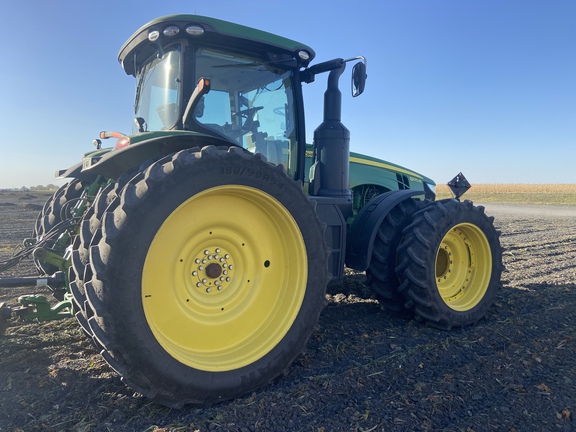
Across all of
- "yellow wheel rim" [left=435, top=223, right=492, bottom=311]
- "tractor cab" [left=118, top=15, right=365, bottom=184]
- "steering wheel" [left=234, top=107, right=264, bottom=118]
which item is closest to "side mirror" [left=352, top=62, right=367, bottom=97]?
"tractor cab" [left=118, top=15, right=365, bottom=184]

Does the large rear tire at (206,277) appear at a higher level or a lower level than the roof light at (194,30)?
lower

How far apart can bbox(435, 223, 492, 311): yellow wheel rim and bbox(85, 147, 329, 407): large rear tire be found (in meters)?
1.70

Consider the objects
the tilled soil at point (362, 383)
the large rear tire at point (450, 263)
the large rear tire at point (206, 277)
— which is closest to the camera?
the large rear tire at point (206, 277)

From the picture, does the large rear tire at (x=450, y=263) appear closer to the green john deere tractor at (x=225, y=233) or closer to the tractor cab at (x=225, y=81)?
the green john deere tractor at (x=225, y=233)

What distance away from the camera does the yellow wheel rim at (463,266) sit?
4.14m

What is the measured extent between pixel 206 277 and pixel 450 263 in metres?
2.53

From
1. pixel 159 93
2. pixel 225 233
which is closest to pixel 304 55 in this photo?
pixel 159 93

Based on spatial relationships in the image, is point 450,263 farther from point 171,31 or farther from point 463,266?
point 171,31

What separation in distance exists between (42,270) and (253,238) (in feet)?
7.94

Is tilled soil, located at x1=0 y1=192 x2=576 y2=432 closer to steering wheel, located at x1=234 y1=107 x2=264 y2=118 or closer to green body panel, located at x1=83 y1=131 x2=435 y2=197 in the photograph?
green body panel, located at x1=83 y1=131 x2=435 y2=197

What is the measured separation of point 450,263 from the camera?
4191 millimetres

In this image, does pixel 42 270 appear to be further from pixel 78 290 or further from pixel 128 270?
pixel 128 270

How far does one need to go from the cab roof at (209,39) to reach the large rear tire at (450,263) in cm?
185

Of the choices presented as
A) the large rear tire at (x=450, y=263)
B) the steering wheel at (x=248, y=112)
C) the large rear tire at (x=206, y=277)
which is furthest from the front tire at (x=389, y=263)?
the steering wheel at (x=248, y=112)
